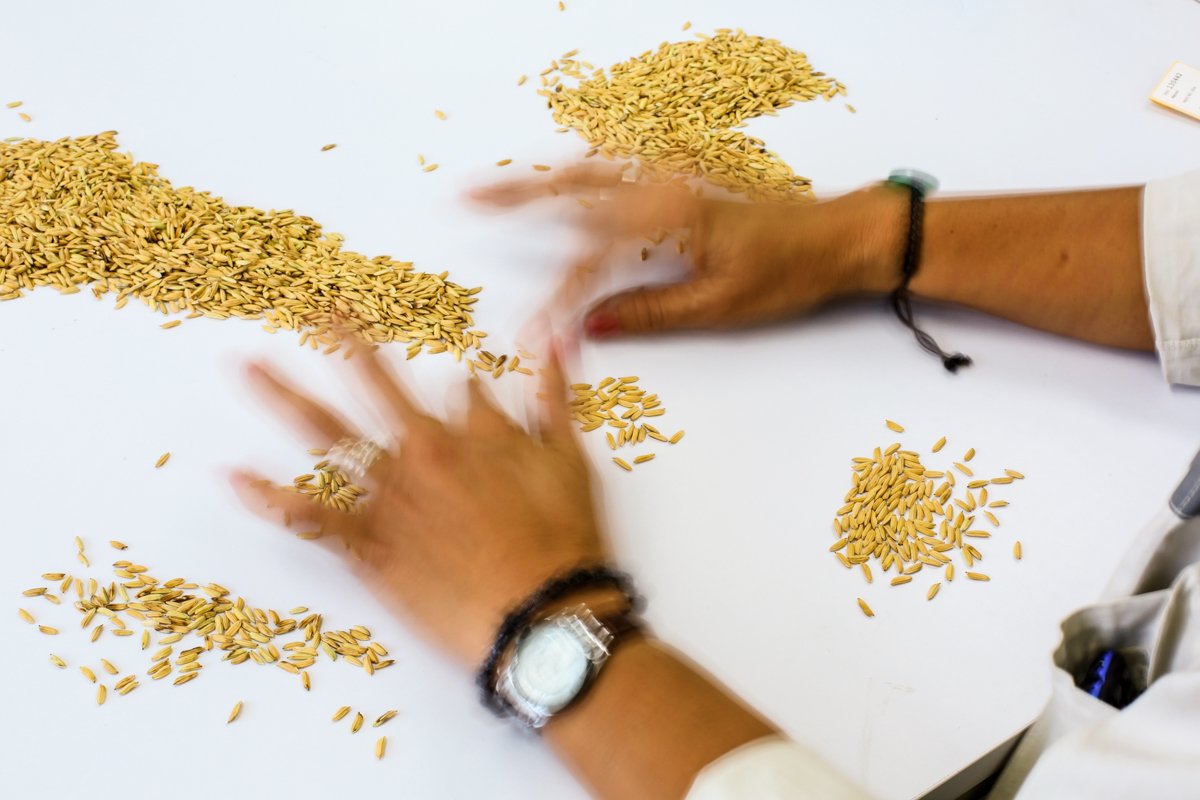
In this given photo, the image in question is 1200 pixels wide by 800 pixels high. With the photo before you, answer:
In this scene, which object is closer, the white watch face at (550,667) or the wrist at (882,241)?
the white watch face at (550,667)

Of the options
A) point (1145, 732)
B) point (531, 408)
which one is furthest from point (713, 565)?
point (1145, 732)

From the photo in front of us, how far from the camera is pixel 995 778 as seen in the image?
0.83 metres

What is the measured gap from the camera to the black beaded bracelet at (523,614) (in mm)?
750

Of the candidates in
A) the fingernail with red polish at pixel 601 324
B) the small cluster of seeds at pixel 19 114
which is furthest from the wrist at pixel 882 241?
the small cluster of seeds at pixel 19 114

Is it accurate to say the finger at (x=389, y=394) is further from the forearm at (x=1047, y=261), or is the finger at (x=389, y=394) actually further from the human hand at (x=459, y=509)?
the forearm at (x=1047, y=261)

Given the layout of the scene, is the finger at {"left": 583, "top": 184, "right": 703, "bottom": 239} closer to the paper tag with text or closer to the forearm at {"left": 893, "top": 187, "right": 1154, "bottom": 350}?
the forearm at {"left": 893, "top": 187, "right": 1154, "bottom": 350}

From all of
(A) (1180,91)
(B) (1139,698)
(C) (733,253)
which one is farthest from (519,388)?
(A) (1180,91)

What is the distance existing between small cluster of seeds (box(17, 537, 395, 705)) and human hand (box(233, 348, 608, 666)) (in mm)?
62

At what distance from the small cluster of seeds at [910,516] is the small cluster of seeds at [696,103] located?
0.40 m

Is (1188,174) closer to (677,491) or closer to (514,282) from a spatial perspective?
(677,491)

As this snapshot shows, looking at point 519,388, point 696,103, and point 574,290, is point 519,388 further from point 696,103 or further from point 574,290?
point 696,103

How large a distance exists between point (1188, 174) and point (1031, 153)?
1.02 feet

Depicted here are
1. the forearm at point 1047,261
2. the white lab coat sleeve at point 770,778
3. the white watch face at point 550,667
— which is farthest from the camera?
the forearm at point 1047,261

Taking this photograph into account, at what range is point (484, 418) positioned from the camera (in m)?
0.91
